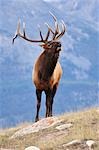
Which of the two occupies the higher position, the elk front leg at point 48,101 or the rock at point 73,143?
the elk front leg at point 48,101

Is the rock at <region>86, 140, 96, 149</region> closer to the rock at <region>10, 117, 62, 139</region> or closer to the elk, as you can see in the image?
the rock at <region>10, 117, 62, 139</region>

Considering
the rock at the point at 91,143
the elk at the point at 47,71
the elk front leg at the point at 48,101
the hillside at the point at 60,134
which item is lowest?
the rock at the point at 91,143

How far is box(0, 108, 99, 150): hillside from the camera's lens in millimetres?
12766

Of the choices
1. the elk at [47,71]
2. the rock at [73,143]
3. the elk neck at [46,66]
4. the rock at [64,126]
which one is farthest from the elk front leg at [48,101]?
the rock at [73,143]

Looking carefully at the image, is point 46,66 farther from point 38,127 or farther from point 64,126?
point 64,126

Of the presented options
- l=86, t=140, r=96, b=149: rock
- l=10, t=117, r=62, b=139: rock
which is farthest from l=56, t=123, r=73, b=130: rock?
l=86, t=140, r=96, b=149: rock

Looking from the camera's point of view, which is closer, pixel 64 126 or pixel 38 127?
pixel 64 126

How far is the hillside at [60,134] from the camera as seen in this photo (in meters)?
12.8

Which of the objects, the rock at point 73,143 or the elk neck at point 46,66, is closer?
the rock at point 73,143

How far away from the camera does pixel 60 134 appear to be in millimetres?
14094

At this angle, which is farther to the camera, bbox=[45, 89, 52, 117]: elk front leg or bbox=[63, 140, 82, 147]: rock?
bbox=[45, 89, 52, 117]: elk front leg

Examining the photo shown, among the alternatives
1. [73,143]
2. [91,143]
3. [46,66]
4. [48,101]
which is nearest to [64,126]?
[73,143]

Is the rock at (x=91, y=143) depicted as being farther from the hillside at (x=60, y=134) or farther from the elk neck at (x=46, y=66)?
the elk neck at (x=46, y=66)

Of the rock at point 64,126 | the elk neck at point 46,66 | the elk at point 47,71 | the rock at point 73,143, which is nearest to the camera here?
the rock at point 73,143
